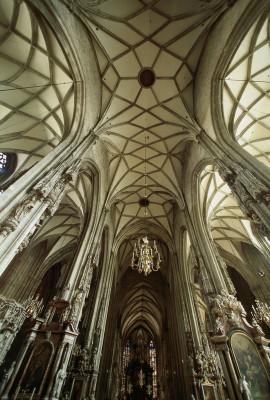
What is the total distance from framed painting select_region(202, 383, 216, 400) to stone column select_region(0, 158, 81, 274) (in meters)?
10.2

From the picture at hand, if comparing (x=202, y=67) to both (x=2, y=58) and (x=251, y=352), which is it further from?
(x=251, y=352)

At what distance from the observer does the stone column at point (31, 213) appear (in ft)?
14.9

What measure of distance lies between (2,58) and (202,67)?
375 inches

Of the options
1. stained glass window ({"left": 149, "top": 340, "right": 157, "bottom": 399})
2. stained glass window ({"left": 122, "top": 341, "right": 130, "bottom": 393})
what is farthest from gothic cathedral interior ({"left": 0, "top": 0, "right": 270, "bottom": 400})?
stained glass window ({"left": 149, "top": 340, "right": 157, "bottom": 399})

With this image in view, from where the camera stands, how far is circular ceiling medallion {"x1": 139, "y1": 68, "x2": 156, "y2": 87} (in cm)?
1024

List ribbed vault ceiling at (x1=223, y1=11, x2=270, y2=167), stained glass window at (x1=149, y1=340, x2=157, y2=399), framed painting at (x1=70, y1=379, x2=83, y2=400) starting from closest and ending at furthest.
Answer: ribbed vault ceiling at (x1=223, y1=11, x2=270, y2=167)
framed painting at (x1=70, y1=379, x2=83, y2=400)
stained glass window at (x1=149, y1=340, x2=157, y2=399)

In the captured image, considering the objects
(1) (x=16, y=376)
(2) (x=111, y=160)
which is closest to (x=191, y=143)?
(2) (x=111, y=160)

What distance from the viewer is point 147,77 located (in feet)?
34.3

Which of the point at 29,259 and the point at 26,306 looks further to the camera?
the point at 29,259

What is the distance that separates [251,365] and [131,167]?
39.3ft

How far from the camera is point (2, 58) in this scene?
28.6ft

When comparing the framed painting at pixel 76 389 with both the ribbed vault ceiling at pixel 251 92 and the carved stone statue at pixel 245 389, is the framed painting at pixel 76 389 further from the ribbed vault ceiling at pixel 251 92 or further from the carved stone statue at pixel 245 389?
the ribbed vault ceiling at pixel 251 92

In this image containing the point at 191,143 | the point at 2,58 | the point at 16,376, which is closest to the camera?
the point at 16,376

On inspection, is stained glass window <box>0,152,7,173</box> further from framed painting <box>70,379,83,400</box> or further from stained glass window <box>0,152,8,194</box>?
framed painting <box>70,379,83,400</box>
